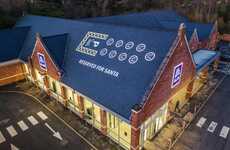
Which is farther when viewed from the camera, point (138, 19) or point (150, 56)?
point (138, 19)

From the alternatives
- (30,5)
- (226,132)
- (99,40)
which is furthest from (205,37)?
(30,5)

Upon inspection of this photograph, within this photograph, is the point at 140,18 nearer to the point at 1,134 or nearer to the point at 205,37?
the point at 205,37

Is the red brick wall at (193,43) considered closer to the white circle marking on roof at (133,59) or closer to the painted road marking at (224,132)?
the painted road marking at (224,132)

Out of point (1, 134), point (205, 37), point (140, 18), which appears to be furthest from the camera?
point (140, 18)

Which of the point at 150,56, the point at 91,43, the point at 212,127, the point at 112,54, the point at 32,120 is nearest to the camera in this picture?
the point at 150,56

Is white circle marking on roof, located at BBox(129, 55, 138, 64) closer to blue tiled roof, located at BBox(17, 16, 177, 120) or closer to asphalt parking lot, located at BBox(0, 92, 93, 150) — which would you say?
blue tiled roof, located at BBox(17, 16, 177, 120)

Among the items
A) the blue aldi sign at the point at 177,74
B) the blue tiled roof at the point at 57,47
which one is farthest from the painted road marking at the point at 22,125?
the blue aldi sign at the point at 177,74

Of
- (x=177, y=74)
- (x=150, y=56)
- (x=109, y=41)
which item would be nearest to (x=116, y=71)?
(x=150, y=56)

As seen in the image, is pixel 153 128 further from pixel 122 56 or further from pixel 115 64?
pixel 122 56
